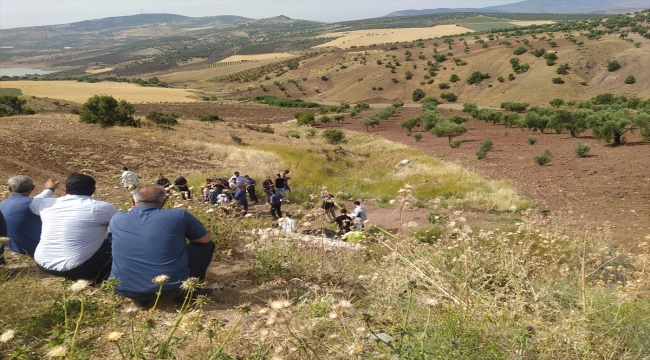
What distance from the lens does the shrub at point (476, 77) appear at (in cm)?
5881

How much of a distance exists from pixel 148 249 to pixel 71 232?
0.92m

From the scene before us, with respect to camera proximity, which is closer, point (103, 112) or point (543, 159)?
point (543, 159)

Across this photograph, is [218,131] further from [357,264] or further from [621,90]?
[621,90]

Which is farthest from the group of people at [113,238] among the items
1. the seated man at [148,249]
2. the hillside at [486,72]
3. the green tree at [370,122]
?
the hillside at [486,72]

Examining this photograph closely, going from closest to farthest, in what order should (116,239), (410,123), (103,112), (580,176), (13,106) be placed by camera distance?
(116,239), (580,176), (103,112), (13,106), (410,123)

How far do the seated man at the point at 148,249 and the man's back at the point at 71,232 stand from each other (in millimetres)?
404

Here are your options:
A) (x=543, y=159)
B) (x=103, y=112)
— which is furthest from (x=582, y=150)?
(x=103, y=112)

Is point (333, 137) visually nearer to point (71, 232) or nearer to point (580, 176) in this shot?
point (580, 176)

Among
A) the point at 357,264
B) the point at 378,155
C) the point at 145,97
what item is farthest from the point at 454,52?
the point at 357,264

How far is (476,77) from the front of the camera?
193 ft

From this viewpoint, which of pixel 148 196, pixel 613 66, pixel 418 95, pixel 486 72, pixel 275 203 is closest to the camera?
pixel 148 196

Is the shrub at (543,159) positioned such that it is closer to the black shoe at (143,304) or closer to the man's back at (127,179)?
the man's back at (127,179)

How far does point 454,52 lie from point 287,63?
41.2 m

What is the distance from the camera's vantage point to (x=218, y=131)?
24.6 meters
